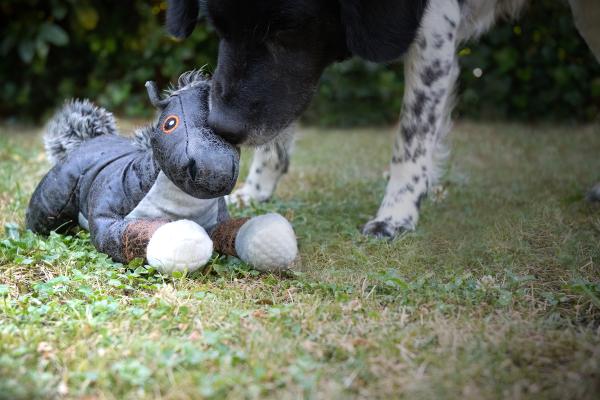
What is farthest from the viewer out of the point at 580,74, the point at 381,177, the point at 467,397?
the point at 580,74

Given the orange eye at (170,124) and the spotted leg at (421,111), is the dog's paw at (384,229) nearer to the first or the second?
the spotted leg at (421,111)

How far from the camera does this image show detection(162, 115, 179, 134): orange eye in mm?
1650

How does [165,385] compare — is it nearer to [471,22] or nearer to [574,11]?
[471,22]

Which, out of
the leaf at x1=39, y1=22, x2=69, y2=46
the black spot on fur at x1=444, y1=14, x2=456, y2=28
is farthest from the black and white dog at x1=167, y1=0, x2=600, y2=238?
the leaf at x1=39, y1=22, x2=69, y2=46

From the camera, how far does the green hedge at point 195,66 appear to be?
4.88 meters

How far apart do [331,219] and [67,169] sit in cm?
98

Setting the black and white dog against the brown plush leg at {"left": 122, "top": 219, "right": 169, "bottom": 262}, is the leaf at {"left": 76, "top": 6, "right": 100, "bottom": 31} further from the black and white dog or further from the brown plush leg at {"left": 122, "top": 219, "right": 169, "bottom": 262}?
the brown plush leg at {"left": 122, "top": 219, "right": 169, "bottom": 262}

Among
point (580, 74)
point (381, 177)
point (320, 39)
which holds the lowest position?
point (381, 177)

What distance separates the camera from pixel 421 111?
2.40 metres

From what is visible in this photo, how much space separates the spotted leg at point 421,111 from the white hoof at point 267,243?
Answer: 71 centimetres

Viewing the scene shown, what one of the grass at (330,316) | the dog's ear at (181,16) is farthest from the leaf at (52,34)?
the dog's ear at (181,16)

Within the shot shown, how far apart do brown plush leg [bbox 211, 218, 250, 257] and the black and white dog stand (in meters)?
0.23

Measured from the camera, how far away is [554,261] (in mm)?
1888

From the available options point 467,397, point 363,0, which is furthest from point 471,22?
point 467,397
